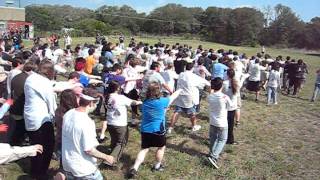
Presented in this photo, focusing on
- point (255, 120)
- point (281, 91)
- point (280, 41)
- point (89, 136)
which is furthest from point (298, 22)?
point (89, 136)

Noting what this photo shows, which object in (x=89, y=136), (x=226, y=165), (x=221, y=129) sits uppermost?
(x=89, y=136)

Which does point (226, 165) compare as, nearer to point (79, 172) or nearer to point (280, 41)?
point (79, 172)

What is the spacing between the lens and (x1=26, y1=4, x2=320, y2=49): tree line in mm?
84438

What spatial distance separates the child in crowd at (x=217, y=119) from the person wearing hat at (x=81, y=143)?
→ 3627mm

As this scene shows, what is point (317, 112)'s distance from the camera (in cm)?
1564

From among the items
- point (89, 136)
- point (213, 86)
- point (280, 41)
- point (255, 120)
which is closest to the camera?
point (89, 136)

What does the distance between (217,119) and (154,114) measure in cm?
165

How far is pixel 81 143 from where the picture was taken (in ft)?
17.2

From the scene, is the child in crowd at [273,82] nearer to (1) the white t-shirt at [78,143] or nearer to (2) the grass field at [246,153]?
(2) the grass field at [246,153]

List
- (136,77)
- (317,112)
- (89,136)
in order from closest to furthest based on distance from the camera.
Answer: (89,136)
(136,77)
(317,112)

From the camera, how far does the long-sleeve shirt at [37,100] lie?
687cm

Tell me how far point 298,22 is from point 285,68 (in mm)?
78508

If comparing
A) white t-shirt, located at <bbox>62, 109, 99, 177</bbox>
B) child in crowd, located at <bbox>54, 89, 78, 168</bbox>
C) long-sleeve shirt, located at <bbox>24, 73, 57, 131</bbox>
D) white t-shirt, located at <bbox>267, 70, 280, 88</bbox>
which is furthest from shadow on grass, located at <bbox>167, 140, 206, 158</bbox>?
white t-shirt, located at <bbox>267, 70, 280, 88</bbox>

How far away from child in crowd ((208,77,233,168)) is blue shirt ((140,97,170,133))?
1.38 metres
